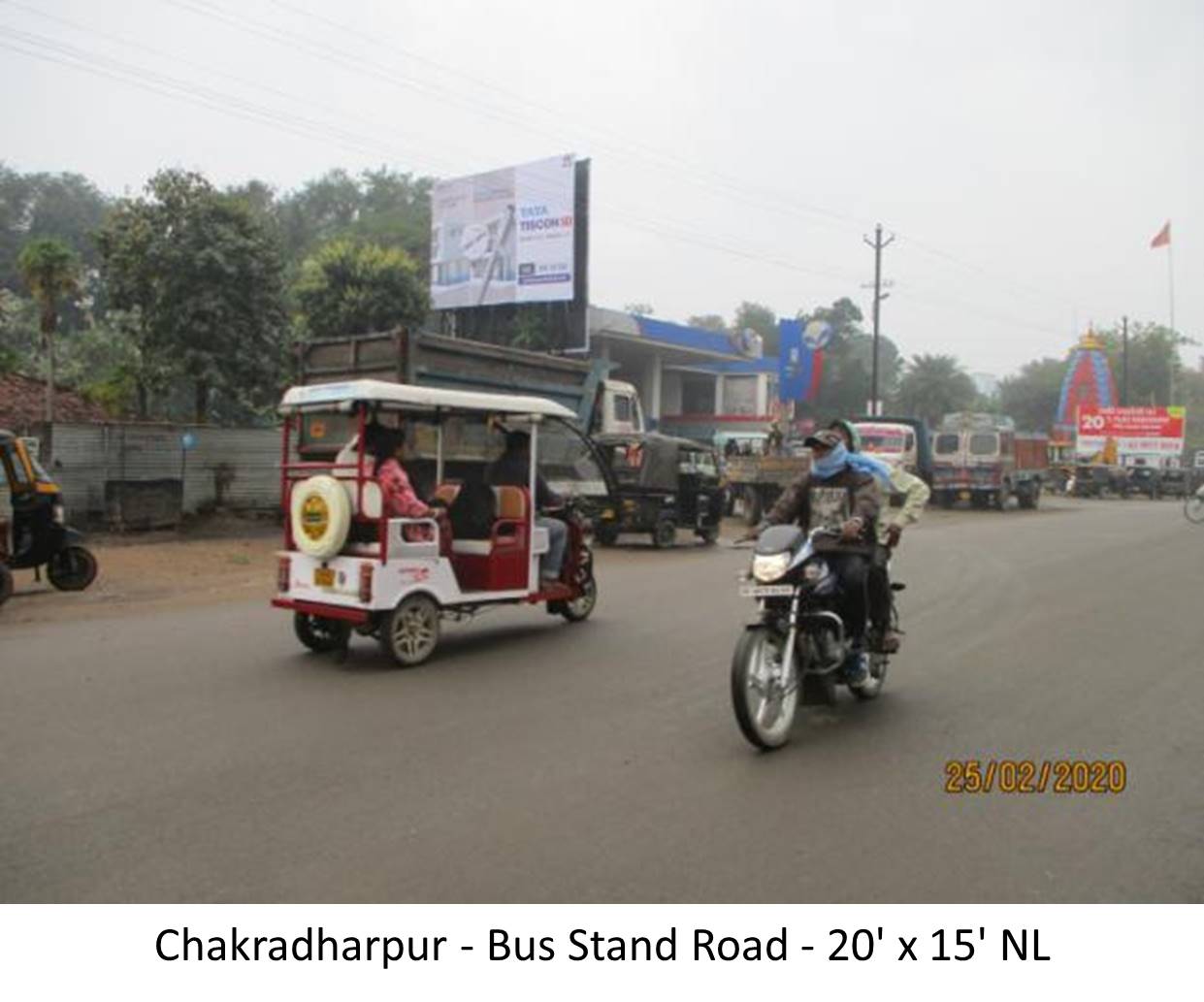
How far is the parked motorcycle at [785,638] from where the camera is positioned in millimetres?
5203

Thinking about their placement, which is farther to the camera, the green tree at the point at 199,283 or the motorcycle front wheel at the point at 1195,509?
the motorcycle front wheel at the point at 1195,509

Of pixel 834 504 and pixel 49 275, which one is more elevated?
pixel 49 275

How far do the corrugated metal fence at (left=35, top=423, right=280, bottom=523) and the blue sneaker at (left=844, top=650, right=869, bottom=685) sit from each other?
13.1 metres

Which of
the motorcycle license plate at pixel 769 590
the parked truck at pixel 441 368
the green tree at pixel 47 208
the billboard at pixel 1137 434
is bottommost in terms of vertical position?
the motorcycle license plate at pixel 769 590

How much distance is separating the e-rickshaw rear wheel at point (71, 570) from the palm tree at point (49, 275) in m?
9.33

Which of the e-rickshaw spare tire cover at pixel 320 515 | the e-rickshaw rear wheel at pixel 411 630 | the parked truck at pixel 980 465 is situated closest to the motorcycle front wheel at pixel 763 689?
the e-rickshaw rear wheel at pixel 411 630

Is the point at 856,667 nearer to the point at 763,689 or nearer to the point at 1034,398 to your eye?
the point at 763,689

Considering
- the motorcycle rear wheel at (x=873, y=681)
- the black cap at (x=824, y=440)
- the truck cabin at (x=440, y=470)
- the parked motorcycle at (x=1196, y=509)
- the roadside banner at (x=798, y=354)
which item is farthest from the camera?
the roadside banner at (x=798, y=354)

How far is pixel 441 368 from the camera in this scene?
48.5 ft

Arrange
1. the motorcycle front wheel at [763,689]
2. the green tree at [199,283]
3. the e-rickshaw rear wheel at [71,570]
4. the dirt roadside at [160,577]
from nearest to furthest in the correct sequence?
the motorcycle front wheel at [763,689]
the dirt roadside at [160,577]
the e-rickshaw rear wheel at [71,570]
the green tree at [199,283]

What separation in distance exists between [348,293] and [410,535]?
23.9m

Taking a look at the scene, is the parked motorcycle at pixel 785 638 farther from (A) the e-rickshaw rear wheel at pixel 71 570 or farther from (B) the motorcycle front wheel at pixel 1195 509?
(B) the motorcycle front wheel at pixel 1195 509

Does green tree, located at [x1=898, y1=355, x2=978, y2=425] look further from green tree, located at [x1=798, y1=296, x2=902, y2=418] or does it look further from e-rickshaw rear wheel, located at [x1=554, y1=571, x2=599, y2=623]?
e-rickshaw rear wheel, located at [x1=554, y1=571, x2=599, y2=623]

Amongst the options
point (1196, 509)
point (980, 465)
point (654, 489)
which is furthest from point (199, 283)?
point (1196, 509)
